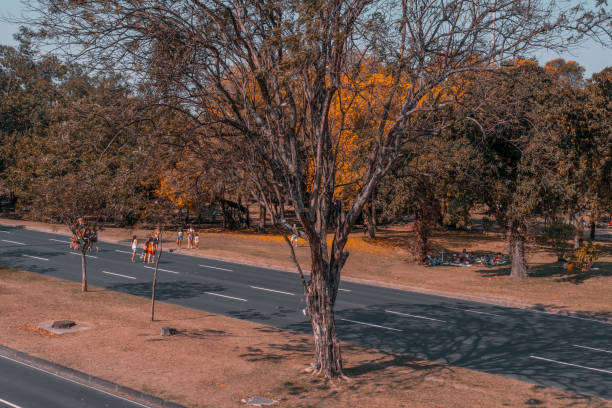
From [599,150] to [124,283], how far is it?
76.7 feet

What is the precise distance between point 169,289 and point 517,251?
59.8 feet

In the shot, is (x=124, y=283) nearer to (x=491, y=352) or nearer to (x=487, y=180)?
(x=491, y=352)

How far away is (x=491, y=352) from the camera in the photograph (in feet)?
48.6

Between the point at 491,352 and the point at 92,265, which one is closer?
the point at 491,352

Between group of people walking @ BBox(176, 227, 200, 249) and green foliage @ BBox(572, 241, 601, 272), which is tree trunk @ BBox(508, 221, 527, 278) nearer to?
green foliage @ BBox(572, 241, 601, 272)

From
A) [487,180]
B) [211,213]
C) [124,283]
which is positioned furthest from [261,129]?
[211,213]

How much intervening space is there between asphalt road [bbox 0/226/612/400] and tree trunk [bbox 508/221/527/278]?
691 centimetres

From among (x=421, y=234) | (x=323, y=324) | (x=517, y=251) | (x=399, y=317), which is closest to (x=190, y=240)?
(x=421, y=234)

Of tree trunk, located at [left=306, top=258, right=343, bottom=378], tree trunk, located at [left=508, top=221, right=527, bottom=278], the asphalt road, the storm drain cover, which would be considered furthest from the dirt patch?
tree trunk, located at [left=508, top=221, right=527, bottom=278]

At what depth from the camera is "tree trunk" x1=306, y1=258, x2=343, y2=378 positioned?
442 inches

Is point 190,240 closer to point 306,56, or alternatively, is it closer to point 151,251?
point 151,251

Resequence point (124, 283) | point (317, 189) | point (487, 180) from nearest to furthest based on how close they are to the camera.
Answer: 1. point (317, 189)
2. point (124, 283)
3. point (487, 180)

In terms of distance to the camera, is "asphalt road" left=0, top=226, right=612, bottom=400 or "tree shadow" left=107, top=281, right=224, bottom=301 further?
"tree shadow" left=107, top=281, right=224, bottom=301

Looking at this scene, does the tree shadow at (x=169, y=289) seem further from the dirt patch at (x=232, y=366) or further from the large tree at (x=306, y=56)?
the large tree at (x=306, y=56)
